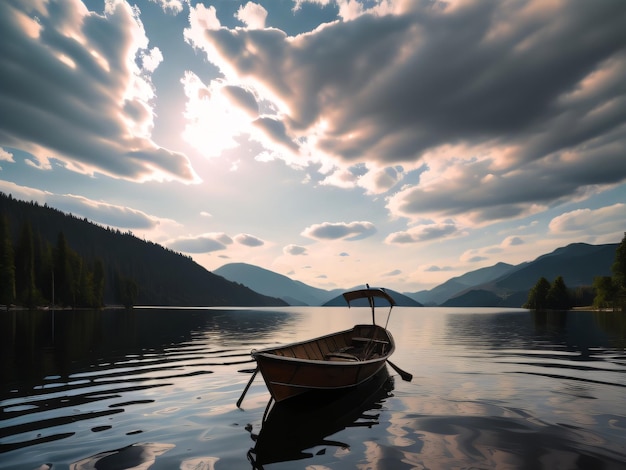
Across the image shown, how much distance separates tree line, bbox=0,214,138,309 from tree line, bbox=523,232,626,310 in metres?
168

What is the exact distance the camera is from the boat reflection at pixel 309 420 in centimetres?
1019

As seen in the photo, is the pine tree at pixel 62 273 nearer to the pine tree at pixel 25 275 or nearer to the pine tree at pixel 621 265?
the pine tree at pixel 25 275

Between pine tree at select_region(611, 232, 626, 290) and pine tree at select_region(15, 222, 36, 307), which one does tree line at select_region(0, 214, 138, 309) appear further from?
pine tree at select_region(611, 232, 626, 290)

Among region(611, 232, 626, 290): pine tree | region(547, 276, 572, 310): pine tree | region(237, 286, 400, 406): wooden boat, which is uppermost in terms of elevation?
region(611, 232, 626, 290): pine tree

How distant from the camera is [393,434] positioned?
1151 cm

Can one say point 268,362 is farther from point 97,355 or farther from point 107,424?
point 97,355

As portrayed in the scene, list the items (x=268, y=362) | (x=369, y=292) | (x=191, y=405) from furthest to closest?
(x=369, y=292), (x=191, y=405), (x=268, y=362)

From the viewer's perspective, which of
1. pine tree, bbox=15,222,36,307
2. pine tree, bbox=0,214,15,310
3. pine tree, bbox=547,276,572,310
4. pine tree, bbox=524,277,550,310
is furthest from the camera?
pine tree, bbox=524,277,550,310

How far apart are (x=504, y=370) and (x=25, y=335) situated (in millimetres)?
49286


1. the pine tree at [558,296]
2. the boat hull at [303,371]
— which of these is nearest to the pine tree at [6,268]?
the boat hull at [303,371]

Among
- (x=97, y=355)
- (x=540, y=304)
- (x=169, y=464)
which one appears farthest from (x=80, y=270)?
(x=540, y=304)

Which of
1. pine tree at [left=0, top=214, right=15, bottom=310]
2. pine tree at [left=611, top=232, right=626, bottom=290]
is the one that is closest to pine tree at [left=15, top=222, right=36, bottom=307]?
pine tree at [left=0, top=214, right=15, bottom=310]

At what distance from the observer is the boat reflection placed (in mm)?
10188

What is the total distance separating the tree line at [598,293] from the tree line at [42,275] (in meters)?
168
